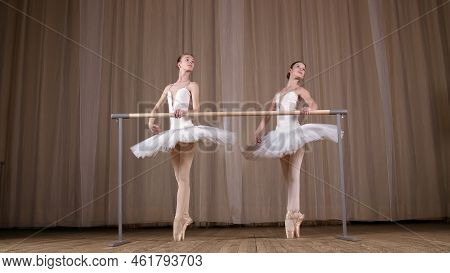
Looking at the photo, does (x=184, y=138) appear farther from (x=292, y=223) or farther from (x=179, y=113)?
(x=292, y=223)

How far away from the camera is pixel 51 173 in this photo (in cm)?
471

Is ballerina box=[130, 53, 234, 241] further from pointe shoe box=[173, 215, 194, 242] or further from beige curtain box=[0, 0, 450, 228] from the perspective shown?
beige curtain box=[0, 0, 450, 228]

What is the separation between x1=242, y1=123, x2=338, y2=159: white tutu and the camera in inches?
121

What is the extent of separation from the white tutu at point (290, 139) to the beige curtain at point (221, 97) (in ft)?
4.43

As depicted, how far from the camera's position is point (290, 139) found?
3092 mm

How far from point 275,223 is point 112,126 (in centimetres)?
195

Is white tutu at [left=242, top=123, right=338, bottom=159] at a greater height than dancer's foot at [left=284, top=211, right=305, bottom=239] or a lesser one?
greater

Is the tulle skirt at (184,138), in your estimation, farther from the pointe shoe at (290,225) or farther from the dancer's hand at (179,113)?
the pointe shoe at (290,225)

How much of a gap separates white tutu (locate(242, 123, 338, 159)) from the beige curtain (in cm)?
135

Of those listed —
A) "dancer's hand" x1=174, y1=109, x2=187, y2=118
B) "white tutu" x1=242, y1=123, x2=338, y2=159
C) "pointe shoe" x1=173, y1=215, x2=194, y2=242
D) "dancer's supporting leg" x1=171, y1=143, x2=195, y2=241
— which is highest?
"dancer's hand" x1=174, y1=109, x2=187, y2=118

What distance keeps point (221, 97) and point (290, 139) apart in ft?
5.59

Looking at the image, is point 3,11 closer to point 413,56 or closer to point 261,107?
point 261,107

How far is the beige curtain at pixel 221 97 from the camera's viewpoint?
458cm

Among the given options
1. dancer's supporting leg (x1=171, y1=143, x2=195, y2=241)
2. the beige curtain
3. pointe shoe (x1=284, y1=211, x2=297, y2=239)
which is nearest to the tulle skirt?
dancer's supporting leg (x1=171, y1=143, x2=195, y2=241)
